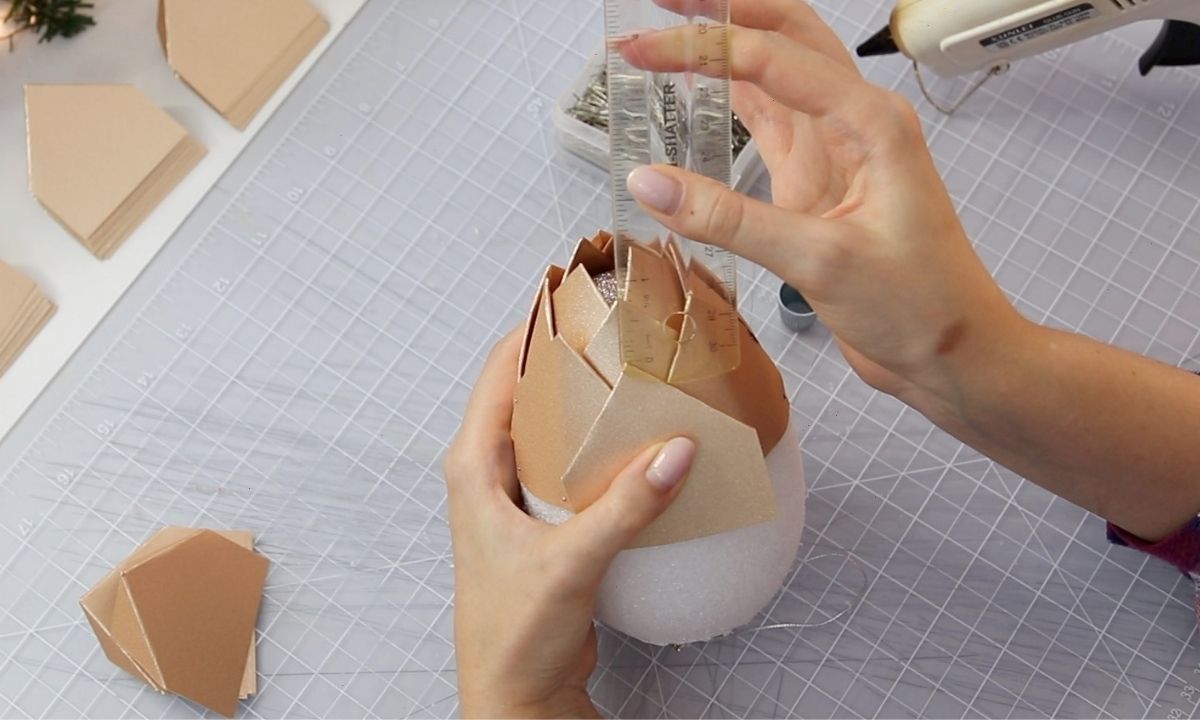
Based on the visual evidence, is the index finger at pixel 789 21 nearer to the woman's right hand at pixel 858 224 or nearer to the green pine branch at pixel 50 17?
the woman's right hand at pixel 858 224

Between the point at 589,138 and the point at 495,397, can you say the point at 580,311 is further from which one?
the point at 589,138

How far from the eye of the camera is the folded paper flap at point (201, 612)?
44.4 inches

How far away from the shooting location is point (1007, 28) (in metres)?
1.07

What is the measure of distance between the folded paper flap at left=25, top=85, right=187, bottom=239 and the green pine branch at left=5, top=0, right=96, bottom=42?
8cm

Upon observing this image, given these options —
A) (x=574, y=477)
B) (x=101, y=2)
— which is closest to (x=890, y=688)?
(x=574, y=477)

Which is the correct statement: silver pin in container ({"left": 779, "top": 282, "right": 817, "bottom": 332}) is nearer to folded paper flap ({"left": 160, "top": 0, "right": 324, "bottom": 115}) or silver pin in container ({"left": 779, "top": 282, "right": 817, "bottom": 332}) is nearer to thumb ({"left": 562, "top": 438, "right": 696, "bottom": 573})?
thumb ({"left": 562, "top": 438, "right": 696, "bottom": 573})

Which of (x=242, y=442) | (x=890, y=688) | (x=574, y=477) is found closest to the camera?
(x=574, y=477)

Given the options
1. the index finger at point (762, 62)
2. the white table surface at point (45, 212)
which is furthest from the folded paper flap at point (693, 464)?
the white table surface at point (45, 212)

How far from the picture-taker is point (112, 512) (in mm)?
1203

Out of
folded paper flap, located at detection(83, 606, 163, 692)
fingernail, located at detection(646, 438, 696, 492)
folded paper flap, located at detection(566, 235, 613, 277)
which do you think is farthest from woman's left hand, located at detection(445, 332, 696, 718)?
folded paper flap, located at detection(83, 606, 163, 692)

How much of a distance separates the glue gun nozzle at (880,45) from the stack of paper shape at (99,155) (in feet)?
2.43

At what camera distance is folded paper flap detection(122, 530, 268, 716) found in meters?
1.13

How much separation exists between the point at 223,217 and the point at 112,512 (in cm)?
34

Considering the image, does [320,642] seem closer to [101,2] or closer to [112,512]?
[112,512]
